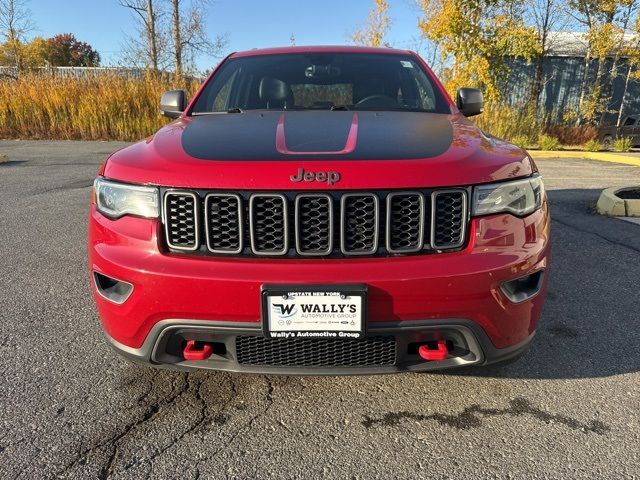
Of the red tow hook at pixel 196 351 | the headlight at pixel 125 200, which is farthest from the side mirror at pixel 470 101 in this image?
the red tow hook at pixel 196 351

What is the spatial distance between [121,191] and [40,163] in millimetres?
8635

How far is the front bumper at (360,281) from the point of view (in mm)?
1690

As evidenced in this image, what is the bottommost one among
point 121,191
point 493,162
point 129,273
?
point 129,273

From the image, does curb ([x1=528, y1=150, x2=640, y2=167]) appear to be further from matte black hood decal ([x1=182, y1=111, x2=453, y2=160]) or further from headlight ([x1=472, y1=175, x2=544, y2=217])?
headlight ([x1=472, y1=175, x2=544, y2=217])

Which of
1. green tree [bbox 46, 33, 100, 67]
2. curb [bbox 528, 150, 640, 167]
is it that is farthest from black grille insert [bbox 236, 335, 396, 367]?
green tree [bbox 46, 33, 100, 67]

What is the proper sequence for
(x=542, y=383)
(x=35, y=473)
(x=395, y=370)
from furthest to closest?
(x=542, y=383), (x=395, y=370), (x=35, y=473)

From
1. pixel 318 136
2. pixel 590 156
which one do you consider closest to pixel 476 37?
pixel 590 156

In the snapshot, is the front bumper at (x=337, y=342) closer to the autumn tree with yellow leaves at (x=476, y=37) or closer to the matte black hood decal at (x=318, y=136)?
the matte black hood decal at (x=318, y=136)

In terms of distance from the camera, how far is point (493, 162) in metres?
1.88

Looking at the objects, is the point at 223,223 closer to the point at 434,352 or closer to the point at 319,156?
the point at 319,156

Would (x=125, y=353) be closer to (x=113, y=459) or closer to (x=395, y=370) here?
(x=113, y=459)

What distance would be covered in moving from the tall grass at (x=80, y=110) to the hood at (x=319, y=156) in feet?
41.1

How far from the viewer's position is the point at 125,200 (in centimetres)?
188

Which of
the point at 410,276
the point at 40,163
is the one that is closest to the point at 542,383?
the point at 410,276
